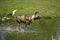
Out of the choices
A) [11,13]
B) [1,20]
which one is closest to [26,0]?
[11,13]

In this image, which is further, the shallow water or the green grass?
the green grass

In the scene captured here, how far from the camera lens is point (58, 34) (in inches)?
115

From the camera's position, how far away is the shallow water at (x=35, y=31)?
9.32 feet

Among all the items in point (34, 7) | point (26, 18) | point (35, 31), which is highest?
point (34, 7)

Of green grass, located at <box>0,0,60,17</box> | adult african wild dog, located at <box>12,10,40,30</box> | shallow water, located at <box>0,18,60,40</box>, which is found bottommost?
shallow water, located at <box>0,18,60,40</box>

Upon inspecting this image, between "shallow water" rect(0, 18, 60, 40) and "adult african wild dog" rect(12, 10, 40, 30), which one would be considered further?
"adult african wild dog" rect(12, 10, 40, 30)

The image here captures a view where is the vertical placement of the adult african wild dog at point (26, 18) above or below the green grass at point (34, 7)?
below

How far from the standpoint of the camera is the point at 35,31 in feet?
9.83

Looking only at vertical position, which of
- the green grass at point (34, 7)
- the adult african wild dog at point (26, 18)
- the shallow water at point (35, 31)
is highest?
the green grass at point (34, 7)

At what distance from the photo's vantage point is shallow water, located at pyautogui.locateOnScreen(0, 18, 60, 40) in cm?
284

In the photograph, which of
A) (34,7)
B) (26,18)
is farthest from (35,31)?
(34,7)

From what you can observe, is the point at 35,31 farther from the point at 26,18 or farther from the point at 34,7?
the point at 34,7

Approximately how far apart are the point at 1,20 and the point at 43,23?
675 mm

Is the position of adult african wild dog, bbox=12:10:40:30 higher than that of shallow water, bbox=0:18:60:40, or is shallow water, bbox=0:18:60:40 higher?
adult african wild dog, bbox=12:10:40:30
